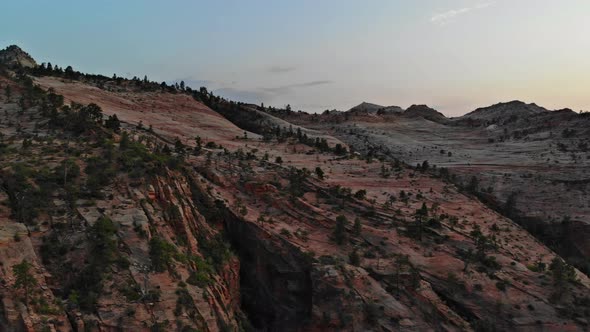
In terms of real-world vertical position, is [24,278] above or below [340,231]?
below

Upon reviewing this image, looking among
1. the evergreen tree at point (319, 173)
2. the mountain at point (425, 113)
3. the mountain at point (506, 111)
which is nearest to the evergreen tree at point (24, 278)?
the evergreen tree at point (319, 173)

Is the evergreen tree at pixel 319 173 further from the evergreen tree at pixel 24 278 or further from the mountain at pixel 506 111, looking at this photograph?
the mountain at pixel 506 111

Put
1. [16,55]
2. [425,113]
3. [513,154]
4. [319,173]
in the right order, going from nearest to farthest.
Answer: [319,173], [513,154], [16,55], [425,113]

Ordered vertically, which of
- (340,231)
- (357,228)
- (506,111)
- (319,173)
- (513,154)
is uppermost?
(506,111)

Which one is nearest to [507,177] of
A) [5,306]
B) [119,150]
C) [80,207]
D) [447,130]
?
[447,130]

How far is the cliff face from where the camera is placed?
1109 inches

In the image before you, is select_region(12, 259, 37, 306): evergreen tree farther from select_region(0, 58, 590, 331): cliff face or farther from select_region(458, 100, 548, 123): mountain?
select_region(458, 100, 548, 123): mountain

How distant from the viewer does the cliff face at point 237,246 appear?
28.2 m

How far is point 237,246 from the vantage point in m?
40.8

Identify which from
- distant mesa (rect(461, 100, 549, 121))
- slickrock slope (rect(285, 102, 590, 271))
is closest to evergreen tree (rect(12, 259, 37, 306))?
slickrock slope (rect(285, 102, 590, 271))

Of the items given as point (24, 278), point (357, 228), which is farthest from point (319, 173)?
point (24, 278)

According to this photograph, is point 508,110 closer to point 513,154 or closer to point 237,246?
point 513,154

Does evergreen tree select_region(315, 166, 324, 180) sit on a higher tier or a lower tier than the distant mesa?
lower

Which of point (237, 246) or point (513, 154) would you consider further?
point (513, 154)
